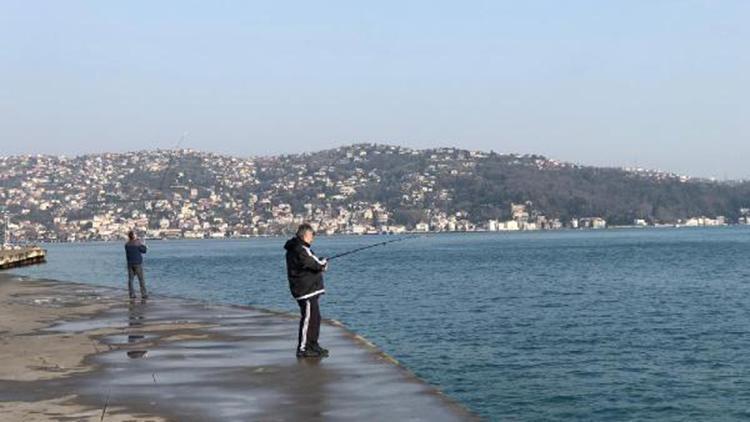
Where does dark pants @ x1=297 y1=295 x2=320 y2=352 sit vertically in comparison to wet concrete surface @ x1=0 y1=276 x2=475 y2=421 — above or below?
above

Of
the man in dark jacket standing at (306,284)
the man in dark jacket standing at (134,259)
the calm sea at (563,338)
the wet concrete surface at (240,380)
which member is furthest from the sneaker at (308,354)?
the man in dark jacket standing at (134,259)

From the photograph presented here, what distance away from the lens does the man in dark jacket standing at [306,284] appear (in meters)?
12.4

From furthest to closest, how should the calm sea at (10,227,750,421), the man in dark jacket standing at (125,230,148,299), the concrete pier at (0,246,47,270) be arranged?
the concrete pier at (0,246,47,270)
the man in dark jacket standing at (125,230,148,299)
the calm sea at (10,227,750,421)

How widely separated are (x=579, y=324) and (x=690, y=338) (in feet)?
14.0

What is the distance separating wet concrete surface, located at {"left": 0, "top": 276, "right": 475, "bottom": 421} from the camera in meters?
9.15

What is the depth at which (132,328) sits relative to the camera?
53.8 ft

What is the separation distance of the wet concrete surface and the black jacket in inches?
35.2

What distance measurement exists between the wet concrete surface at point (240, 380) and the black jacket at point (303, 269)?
89cm

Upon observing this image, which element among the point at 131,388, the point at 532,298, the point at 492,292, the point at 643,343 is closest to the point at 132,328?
the point at 131,388

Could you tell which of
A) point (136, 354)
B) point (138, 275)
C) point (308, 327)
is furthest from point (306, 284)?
point (138, 275)

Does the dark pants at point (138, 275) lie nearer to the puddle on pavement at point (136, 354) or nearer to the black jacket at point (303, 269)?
the puddle on pavement at point (136, 354)

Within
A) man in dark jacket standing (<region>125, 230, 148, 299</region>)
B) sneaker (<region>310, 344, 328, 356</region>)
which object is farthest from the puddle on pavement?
man in dark jacket standing (<region>125, 230, 148, 299</region>)

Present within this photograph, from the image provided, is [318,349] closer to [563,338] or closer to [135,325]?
[135,325]

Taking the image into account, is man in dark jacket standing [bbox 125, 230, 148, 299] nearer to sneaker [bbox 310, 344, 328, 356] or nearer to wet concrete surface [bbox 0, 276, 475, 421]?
wet concrete surface [bbox 0, 276, 475, 421]
